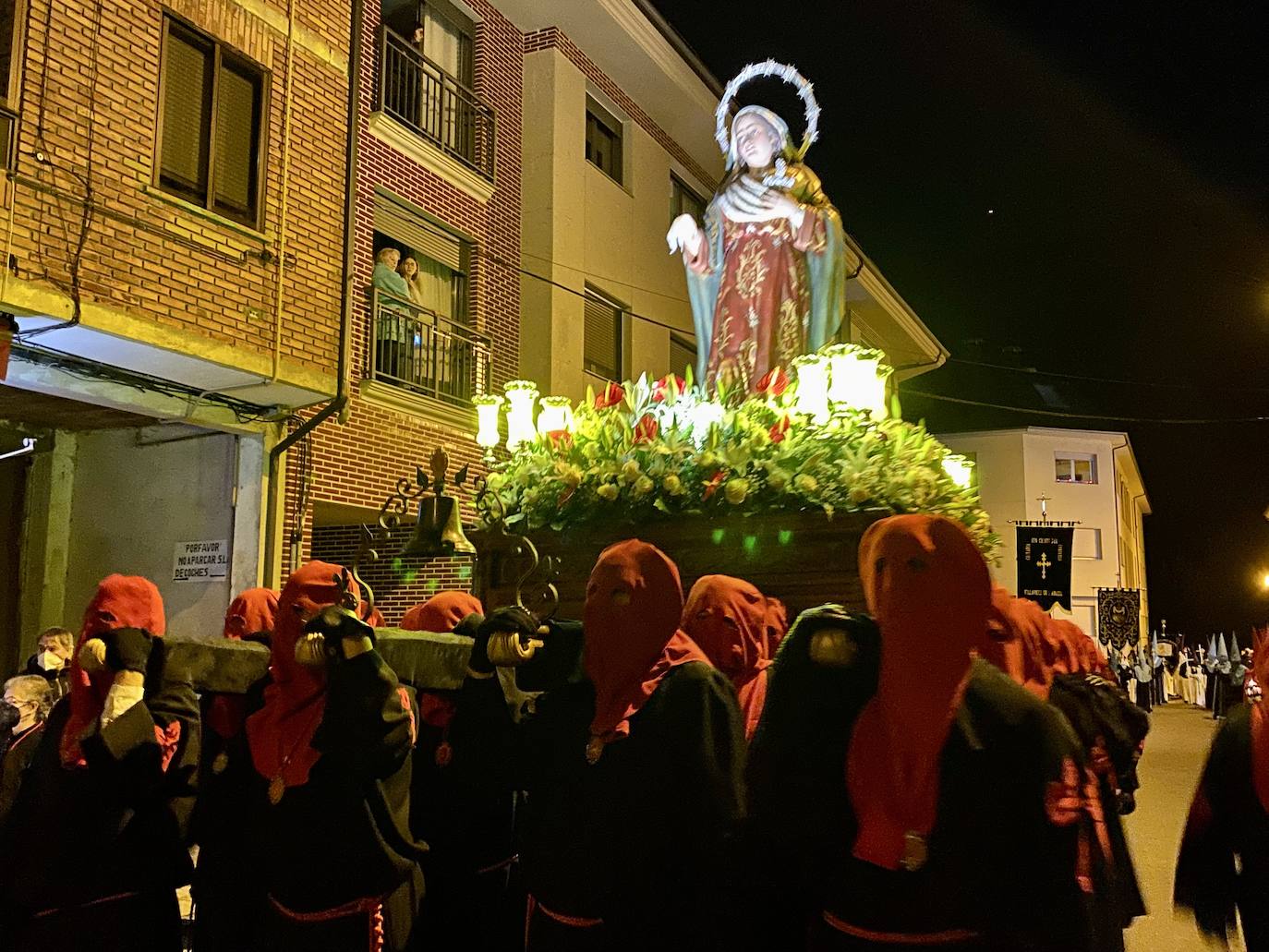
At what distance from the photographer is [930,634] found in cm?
255

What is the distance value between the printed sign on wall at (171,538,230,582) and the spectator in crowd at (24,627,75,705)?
3.55 m

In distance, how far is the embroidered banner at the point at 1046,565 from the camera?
20.1m

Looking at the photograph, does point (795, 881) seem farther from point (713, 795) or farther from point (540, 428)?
point (540, 428)

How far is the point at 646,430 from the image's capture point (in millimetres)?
6172

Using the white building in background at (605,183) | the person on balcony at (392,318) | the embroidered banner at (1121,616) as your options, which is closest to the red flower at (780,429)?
the person on balcony at (392,318)

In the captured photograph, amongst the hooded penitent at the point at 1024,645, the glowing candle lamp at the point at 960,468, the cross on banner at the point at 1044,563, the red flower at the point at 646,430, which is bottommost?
the hooded penitent at the point at 1024,645

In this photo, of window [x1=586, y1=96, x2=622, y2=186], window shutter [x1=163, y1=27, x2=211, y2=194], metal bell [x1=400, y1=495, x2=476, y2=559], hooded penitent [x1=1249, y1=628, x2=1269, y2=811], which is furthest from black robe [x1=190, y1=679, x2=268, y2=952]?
window [x1=586, y1=96, x2=622, y2=186]

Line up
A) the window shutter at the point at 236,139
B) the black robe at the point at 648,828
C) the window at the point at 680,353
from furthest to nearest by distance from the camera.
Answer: the window at the point at 680,353 < the window shutter at the point at 236,139 < the black robe at the point at 648,828

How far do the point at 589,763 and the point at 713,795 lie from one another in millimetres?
395

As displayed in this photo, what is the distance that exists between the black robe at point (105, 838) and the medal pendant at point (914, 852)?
2389 millimetres

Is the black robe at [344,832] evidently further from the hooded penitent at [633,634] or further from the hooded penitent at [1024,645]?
the hooded penitent at [1024,645]

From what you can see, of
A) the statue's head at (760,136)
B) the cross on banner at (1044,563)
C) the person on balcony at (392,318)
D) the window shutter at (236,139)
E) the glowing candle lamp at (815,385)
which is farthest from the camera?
the cross on banner at (1044,563)

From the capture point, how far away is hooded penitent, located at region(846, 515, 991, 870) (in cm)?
251

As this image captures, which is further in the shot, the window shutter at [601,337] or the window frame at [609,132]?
the window frame at [609,132]
